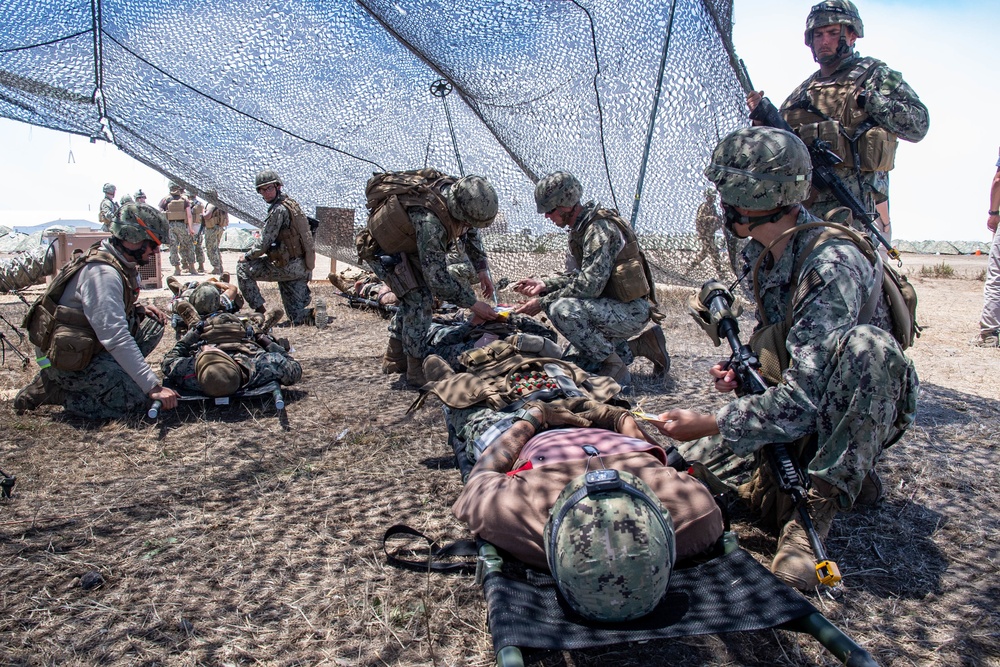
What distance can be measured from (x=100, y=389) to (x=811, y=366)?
404cm

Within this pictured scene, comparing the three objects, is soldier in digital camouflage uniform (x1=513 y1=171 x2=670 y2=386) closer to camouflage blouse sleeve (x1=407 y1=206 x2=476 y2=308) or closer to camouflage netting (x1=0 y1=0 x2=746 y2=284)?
camouflage blouse sleeve (x1=407 y1=206 x2=476 y2=308)

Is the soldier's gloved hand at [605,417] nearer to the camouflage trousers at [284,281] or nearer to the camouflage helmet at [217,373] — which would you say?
the camouflage helmet at [217,373]

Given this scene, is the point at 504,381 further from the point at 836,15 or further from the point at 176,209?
the point at 176,209

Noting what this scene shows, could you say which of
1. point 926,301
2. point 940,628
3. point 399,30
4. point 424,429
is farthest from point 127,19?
point 926,301

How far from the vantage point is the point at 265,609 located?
7.57 ft

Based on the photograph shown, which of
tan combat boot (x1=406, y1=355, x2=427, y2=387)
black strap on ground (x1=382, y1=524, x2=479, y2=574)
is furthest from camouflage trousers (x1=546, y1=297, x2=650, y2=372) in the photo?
black strap on ground (x1=382, y1=524, x2=479, y2=574)

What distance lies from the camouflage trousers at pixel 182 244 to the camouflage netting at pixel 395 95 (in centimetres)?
441

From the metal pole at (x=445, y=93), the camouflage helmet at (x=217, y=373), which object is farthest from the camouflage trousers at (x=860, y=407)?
the metal pole at (x=445, y=93)

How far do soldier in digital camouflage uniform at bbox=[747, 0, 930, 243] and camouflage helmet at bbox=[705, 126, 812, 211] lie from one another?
2.09 meters

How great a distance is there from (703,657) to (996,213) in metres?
6.30

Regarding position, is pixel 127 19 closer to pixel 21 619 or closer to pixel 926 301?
pixel 21 619

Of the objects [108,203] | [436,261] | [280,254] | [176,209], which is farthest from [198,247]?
[436,261]

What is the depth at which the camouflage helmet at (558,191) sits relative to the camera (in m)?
4.80

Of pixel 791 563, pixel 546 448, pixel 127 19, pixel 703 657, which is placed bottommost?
pixel 703 657
